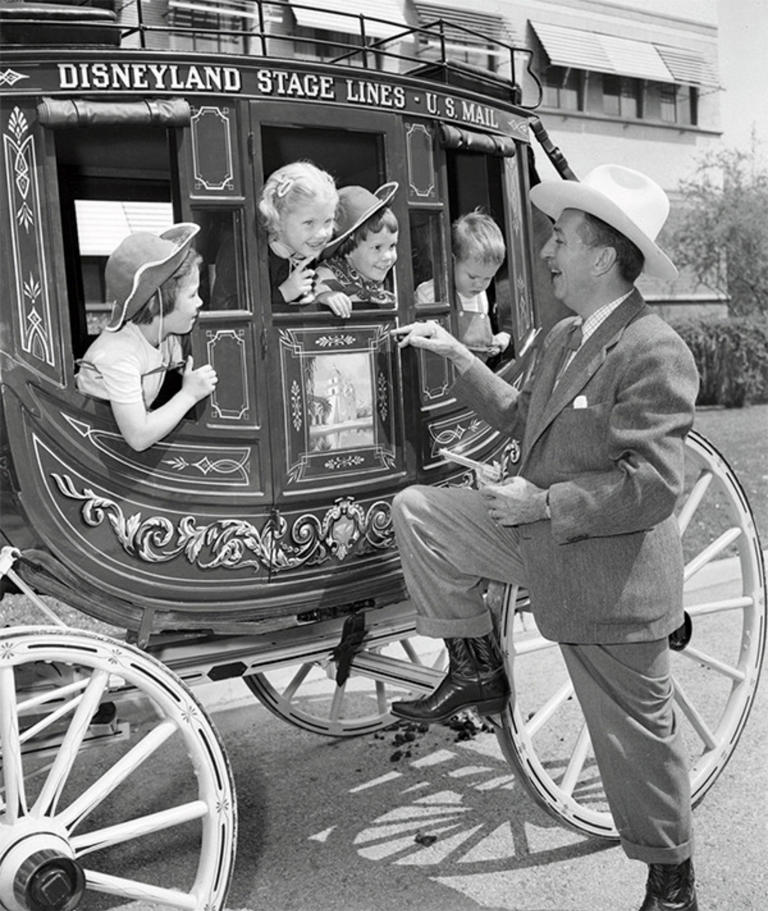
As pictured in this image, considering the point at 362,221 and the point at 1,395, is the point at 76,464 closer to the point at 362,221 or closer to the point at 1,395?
the point at 1,395

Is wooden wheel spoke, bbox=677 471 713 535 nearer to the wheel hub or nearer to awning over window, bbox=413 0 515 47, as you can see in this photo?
awning over window, bbox=413 0 515 47

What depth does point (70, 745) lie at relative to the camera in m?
2.37

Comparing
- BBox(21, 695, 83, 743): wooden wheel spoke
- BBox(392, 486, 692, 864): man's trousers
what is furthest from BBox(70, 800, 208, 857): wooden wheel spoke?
BBox(392, 486, 692, 864): man's trousers

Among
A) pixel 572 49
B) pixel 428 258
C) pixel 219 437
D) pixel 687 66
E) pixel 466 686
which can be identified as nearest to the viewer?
pixel 219 437

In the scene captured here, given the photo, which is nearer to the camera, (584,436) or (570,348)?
(584,436)

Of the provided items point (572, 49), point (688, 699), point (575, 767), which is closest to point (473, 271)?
point (575, 767)

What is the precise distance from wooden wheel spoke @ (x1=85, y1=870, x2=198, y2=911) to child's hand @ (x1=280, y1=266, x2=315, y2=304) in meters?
1.40

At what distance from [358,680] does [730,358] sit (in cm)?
1156

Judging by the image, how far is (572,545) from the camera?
2.67 metres

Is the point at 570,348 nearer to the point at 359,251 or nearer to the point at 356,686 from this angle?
the point at 359,251

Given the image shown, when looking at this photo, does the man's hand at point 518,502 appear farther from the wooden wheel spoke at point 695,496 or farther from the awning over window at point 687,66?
the awning over window at point 687,66

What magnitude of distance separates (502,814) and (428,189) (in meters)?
1.94

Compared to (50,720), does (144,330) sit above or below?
above

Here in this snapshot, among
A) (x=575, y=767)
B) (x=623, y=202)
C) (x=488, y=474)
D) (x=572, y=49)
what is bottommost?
(x=575, y=767)
